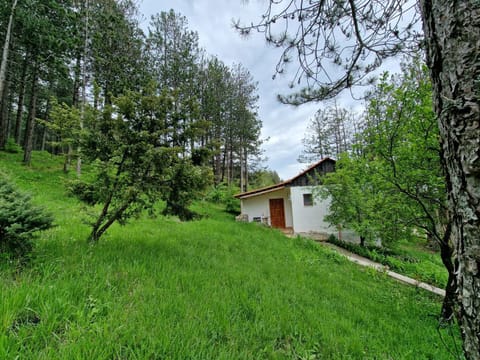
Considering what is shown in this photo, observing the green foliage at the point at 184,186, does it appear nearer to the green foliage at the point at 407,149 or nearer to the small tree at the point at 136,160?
the small tree at the point at 136,160

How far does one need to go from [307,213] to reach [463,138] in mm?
11803

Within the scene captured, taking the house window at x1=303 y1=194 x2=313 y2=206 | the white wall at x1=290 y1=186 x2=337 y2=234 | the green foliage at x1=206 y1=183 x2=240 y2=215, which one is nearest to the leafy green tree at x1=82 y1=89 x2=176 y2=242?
the white wall at x1=290 y1=186 x2=337 y2=234

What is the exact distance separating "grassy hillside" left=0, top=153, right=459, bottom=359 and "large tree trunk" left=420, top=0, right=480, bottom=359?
1536 millimetres

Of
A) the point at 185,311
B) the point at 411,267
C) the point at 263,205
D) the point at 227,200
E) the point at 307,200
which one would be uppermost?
the point at 227,200

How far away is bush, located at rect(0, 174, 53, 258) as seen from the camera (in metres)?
2.29

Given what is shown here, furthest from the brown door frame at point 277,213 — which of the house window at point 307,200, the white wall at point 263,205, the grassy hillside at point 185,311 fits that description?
the grassy hillside at point 185,311

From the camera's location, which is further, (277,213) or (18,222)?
(277,213)

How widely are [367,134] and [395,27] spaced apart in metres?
1.95

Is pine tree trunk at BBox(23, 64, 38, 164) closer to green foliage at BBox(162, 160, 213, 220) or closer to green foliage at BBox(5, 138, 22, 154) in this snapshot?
green foliage at BBox(5, 138, 22, 154)

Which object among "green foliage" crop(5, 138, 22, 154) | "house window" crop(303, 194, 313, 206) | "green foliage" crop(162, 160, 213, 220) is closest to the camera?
"green foliage" crop(162, 160, 213, 220)

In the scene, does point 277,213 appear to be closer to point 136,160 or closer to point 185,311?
point 136,160

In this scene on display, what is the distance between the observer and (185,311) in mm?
2014

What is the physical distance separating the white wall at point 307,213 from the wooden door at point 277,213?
Result: 2189 millimetres

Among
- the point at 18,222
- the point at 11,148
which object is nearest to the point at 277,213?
the point at 18,222
